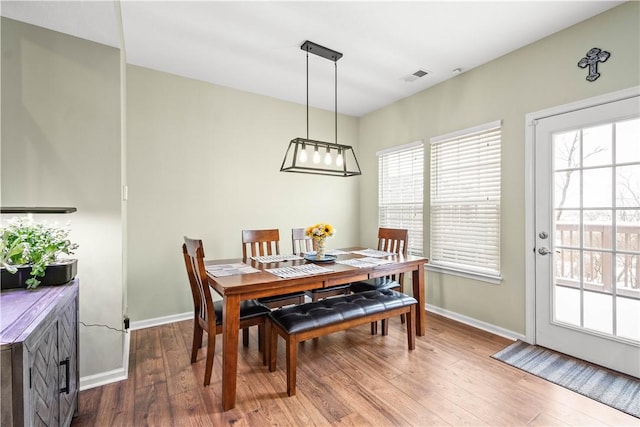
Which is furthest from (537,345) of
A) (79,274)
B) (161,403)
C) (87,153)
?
(87,153)

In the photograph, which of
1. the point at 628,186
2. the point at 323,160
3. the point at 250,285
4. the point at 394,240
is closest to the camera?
the point at 250,285

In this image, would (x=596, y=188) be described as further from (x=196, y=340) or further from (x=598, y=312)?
(x=196, y=340)

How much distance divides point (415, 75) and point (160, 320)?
3.95 metres

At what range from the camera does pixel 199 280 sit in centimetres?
213

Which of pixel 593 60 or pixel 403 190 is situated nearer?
pixel 593 60

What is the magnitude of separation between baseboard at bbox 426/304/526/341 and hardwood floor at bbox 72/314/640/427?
219 millimetres

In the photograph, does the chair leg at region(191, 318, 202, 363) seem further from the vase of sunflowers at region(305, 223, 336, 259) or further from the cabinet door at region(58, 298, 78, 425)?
the vase of sunflowers at region(305, 223, 336, 259)

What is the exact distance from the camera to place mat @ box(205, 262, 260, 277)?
2.25 meters

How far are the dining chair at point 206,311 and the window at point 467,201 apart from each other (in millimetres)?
2287

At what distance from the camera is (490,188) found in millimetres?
3129

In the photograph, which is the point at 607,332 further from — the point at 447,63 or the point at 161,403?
the point at 161,403

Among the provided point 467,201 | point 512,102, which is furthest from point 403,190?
point 512,102

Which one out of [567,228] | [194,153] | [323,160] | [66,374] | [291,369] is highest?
[323,160]

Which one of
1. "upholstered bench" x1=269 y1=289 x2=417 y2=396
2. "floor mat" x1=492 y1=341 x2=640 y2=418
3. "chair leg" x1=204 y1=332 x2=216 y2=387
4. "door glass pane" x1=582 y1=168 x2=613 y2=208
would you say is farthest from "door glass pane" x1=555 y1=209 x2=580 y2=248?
"chair leg" x1=204 y1=332 x2=216 y2=387
